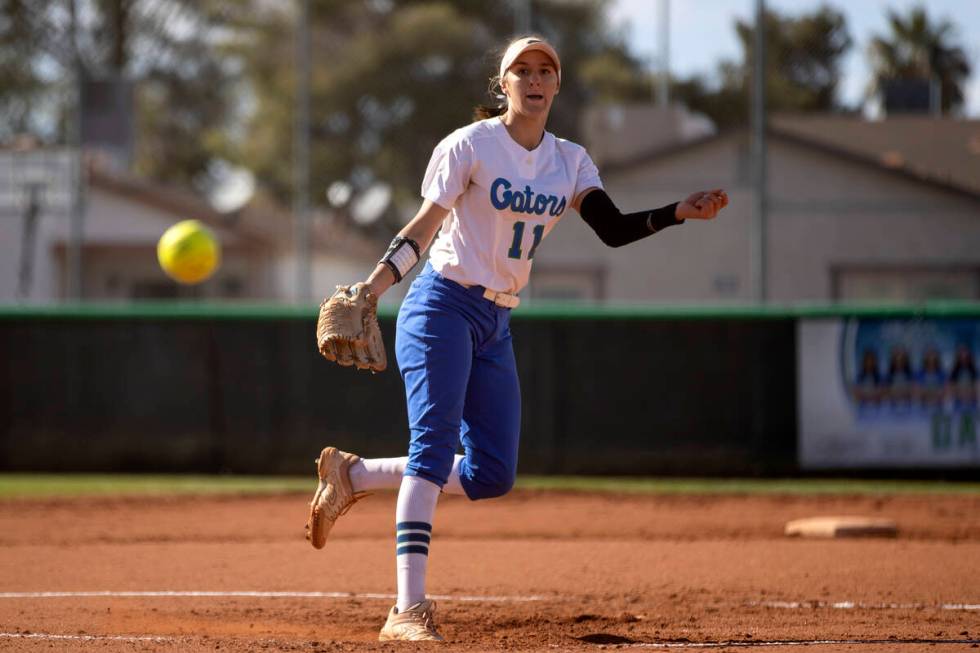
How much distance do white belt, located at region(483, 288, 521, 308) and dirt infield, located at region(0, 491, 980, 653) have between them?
1.23 m

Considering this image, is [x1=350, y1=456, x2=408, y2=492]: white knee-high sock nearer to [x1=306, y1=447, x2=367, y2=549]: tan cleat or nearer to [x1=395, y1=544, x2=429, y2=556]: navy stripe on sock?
[x1=306, y1=447, x2=367, y2=549]: tan cleat

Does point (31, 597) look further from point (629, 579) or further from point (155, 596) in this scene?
point (629, 579)

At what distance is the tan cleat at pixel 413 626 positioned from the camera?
486 centimetres

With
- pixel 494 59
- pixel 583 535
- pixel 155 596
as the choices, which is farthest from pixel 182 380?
pixel 494 59

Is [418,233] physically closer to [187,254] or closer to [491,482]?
[491,482]

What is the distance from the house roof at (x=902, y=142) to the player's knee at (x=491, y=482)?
34.0 feet

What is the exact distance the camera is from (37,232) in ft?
78.9

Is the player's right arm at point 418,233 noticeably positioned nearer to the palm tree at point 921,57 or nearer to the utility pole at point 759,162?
the utility pole at point 759,162

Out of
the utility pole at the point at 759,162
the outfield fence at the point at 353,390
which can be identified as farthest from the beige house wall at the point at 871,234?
the outfield fence at the point at 353,390

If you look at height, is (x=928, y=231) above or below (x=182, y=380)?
above

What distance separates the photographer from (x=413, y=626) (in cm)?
490

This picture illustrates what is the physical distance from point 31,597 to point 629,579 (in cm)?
277

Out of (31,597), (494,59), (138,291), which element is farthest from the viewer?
(138,291)

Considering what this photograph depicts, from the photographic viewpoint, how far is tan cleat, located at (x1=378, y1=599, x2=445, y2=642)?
Result: 4.86 m
